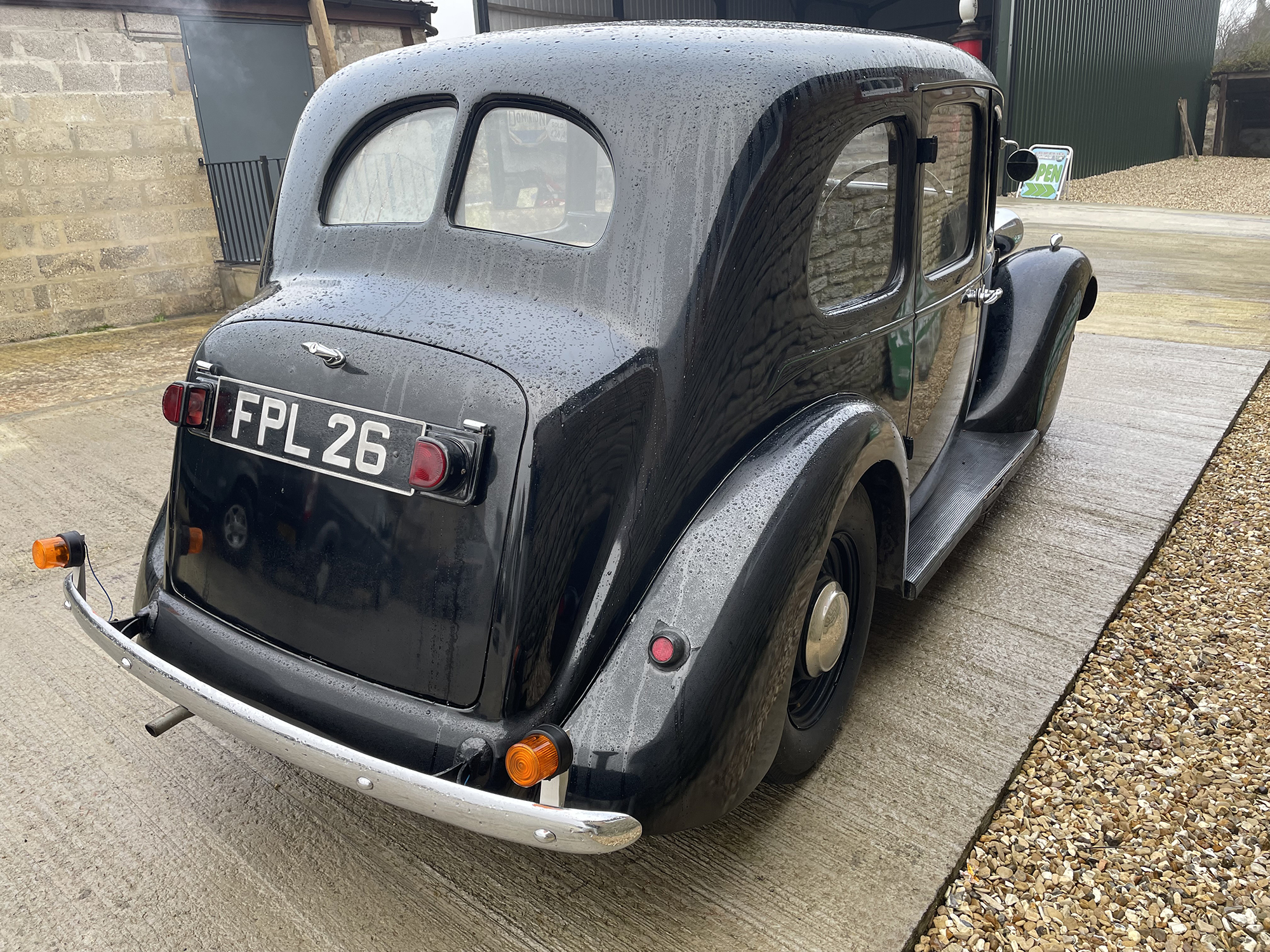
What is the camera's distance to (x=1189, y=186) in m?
17.7

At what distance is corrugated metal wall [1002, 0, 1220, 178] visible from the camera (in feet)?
54.6

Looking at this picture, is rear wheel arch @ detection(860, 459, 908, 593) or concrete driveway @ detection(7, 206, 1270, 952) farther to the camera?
rear wheel arch @ detection(860, 459, 908, 593)

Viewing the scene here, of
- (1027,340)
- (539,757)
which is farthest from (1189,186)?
(539,757)

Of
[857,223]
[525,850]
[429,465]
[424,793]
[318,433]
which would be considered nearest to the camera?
[424,793]

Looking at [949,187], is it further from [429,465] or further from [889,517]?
[429,465]

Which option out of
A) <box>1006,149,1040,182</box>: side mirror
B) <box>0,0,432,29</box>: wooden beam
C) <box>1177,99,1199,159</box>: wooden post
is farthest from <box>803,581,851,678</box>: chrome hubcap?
<box>1177,99,1199,159</box>: wooden post

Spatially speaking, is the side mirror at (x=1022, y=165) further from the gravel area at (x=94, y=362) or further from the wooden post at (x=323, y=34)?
the wooden post at (x=323, y=34)

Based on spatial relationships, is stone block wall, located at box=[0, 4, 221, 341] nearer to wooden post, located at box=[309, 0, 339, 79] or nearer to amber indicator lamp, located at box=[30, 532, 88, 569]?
wooden post, located at box=[309, 0, 339, 79]

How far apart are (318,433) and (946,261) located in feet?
7.13

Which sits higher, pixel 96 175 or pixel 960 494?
pixel 96 175

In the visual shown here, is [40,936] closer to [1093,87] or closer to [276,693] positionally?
[276,693]

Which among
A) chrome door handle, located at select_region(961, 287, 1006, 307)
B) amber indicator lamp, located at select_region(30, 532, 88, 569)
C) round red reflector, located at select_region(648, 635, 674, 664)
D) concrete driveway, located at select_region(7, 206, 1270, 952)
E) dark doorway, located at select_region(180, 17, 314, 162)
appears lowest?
concrete driveway, located at select_region(7, 206, 1270, 952)

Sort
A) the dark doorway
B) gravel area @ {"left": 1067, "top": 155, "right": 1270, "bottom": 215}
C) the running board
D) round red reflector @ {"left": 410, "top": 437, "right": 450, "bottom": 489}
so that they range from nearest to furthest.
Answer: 1. round red reflector @ {"left": 410, "top": 437, "right": 450, "bottom": 489}
2. the running board
3. the dark doorway
4. gravel area @ {"left": 1067, "top": 155, "right": 1270, "bottom": 215}

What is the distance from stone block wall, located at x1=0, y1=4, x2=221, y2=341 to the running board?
8.46 meters
